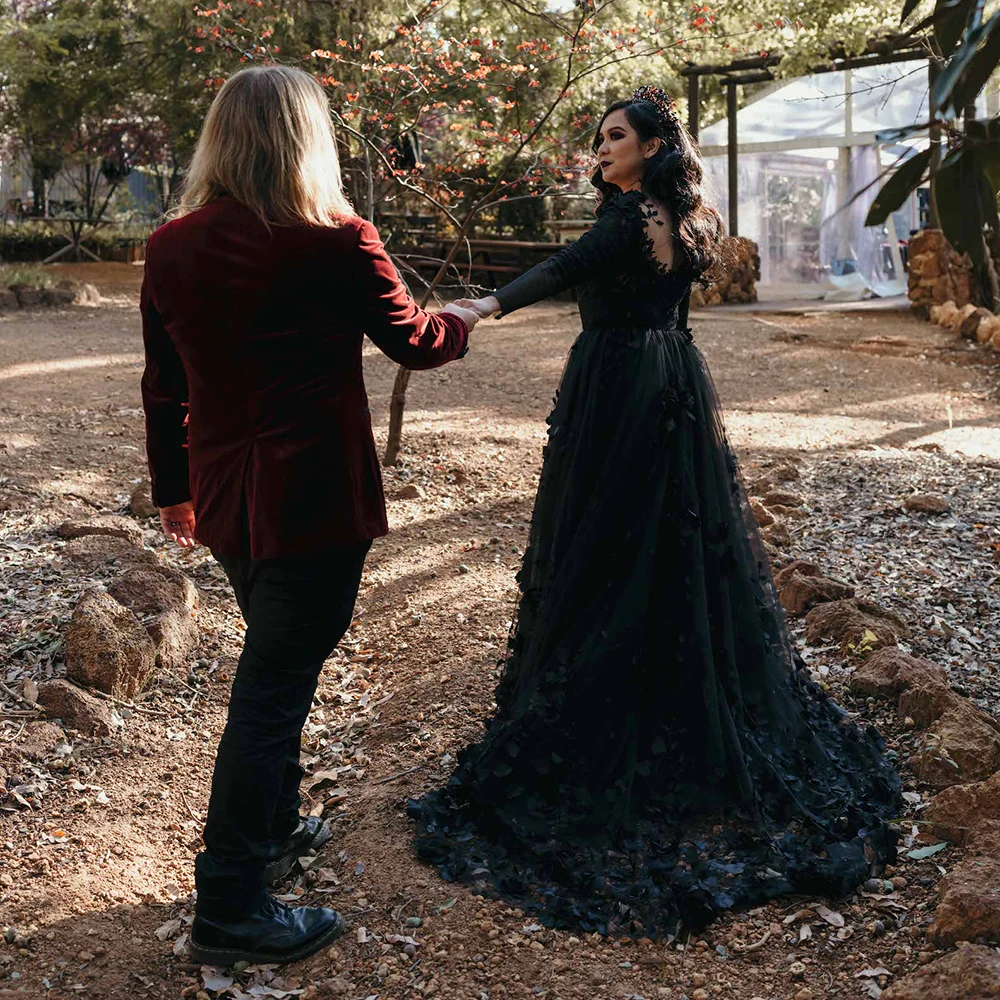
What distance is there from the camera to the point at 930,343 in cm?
1091

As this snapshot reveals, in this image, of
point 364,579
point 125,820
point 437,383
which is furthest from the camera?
point 437,383

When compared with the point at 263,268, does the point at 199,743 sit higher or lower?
lower

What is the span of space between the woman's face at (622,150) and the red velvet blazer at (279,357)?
0.75 m

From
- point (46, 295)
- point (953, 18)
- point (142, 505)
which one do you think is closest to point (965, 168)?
point (953, 18)

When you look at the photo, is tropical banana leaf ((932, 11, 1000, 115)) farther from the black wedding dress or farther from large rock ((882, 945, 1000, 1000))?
large rock ((882, 945, 1000, 1000))

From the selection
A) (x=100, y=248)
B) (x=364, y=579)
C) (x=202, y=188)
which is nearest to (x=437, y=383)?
(x=364, y=579)

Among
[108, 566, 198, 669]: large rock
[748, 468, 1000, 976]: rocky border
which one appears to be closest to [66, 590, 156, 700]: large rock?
[108, 566, 198, 669]: large rock

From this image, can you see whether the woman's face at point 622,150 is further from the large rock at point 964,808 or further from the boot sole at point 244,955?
the boot sole at point 244,955

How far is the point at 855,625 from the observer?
12.3 feet

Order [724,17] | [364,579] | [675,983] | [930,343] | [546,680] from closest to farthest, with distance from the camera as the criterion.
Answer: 1. [675,983]
2. [546,680]
3. [364,579]
4. [930,343]
5. [724,17]

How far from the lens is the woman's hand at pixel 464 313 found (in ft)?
7.81

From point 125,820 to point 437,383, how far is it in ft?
20.2

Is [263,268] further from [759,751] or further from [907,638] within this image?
[907,638]

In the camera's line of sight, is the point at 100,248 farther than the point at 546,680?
Yes
